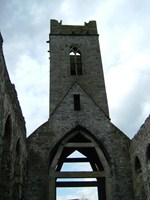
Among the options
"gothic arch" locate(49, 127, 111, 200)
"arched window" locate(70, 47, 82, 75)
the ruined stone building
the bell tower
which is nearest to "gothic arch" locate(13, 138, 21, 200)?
the ruined stone building

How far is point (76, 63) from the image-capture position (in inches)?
755

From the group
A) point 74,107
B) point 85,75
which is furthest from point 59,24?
point 74,107

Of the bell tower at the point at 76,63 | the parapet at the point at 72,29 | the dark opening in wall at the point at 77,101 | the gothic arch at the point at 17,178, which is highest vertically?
the parapet at the point at 72,29

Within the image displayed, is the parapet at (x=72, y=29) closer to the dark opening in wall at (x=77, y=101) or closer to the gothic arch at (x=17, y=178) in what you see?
the dark opening in wall at (x=77, y=101)

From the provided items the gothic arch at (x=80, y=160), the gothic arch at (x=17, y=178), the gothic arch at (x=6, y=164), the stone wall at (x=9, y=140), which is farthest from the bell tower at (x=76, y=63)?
the gothic arch at (x=6, y=164)

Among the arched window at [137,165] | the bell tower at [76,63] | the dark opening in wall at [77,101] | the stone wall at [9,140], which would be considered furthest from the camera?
the bell tower at [76,63]

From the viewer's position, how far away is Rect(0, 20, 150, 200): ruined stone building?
419 inches

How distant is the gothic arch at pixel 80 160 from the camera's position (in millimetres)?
13633

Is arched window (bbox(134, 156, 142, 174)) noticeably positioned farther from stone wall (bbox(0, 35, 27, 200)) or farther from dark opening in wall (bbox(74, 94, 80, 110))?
stone wall (bbox(0, 35, 27, 200))

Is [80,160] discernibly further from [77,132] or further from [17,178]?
[17,178]

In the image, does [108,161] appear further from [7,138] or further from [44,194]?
[7,138]

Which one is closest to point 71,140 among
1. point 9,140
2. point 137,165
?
point 137,165

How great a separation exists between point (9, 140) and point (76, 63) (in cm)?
991

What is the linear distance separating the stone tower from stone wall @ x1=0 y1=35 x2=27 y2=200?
4.70 feet
